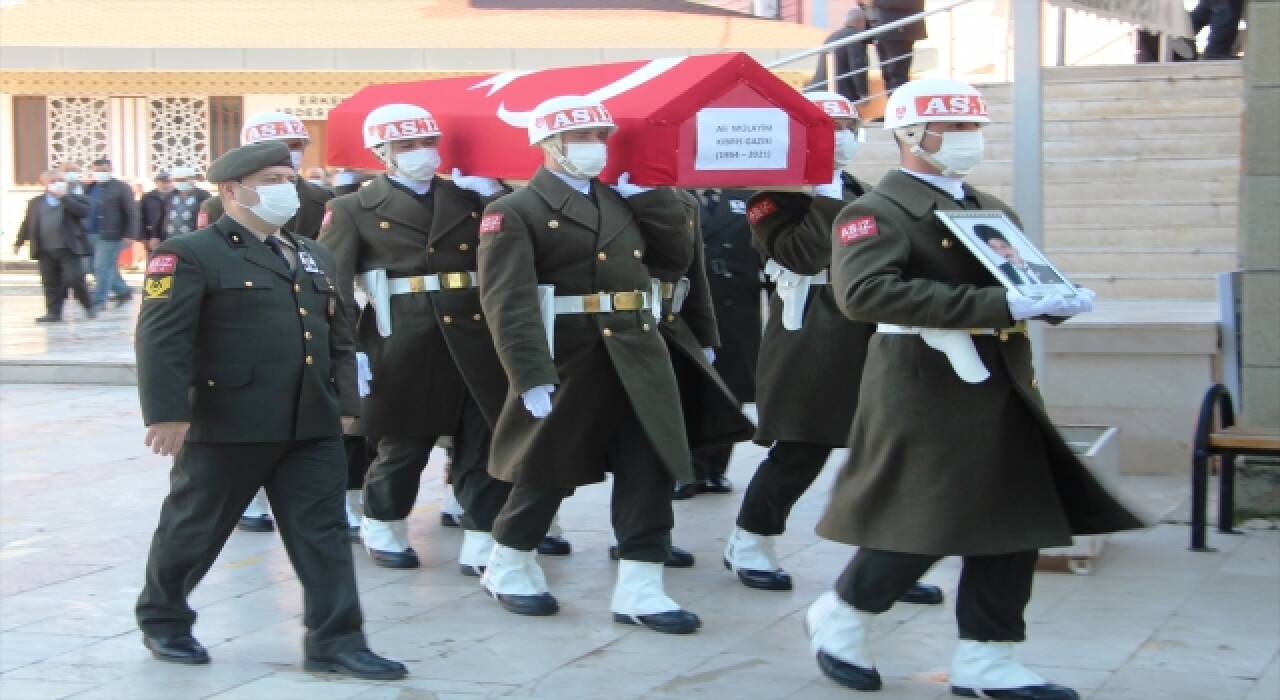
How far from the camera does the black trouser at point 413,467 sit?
7.20 m

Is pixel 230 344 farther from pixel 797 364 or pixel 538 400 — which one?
pixel 797 364

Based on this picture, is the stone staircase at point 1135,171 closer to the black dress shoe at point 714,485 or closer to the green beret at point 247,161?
the black dress shoe at point 714,485

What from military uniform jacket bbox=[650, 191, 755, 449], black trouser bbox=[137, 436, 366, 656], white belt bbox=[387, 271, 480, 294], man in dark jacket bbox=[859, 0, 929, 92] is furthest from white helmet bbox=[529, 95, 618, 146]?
man in dark jacket bbox=[859, 0, 929, 92]

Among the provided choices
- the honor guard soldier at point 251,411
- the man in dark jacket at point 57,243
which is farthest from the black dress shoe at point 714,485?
the man in dark jacket at point 57,243

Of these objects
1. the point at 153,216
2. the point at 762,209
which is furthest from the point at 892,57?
the point at 153,216

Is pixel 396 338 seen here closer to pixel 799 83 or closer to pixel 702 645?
pixel 702 645

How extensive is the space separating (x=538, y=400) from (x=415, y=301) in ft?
4.36

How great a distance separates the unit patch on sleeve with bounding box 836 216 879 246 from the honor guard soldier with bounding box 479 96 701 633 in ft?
4.02

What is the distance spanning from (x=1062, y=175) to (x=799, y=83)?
12.7 meters

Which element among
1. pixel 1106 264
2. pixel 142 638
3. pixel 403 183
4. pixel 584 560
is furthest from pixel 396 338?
pixel 1106 264

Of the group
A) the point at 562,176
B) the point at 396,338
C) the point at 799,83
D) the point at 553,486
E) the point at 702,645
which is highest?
the point at 799,83

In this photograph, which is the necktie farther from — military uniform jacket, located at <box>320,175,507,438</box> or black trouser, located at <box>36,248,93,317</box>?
black trouser, located at <box>36,248,93,317</box>

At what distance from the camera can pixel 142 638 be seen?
233 inches

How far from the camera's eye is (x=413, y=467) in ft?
23.9
